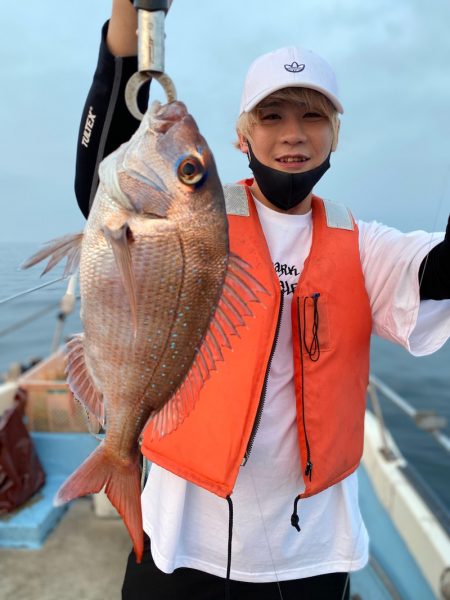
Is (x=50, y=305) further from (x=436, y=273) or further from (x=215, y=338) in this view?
(x=436, y=273)

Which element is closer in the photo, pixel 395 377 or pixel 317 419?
pixel 317 419

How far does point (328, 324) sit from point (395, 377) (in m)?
8.49

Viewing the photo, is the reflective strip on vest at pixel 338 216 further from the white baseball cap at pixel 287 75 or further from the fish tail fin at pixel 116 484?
the fish tail fin at pixel 116 484

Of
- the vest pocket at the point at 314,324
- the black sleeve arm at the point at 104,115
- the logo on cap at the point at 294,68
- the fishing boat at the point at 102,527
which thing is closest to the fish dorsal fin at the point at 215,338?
the vest pocket at the point at 314,324

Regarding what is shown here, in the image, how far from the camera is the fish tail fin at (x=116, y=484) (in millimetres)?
1396

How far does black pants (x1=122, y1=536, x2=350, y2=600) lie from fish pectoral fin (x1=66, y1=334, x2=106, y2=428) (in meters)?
0.77

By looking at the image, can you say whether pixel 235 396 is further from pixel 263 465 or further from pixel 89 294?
pixel 89 294

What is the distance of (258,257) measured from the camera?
1.87 meters

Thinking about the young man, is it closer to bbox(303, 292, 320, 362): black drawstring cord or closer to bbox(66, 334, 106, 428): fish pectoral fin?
bbox(303, 292, 320, 362): black drawstring cord

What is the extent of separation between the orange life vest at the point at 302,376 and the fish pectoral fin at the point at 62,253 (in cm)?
72

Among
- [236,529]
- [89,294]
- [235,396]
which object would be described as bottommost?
[236,529]

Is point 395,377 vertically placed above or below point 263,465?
below

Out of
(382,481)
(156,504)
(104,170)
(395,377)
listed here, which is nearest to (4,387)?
(156,504)

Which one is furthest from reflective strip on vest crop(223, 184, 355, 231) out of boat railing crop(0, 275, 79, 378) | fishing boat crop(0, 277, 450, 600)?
fishing boat crop(0, 277, 450, 600)
